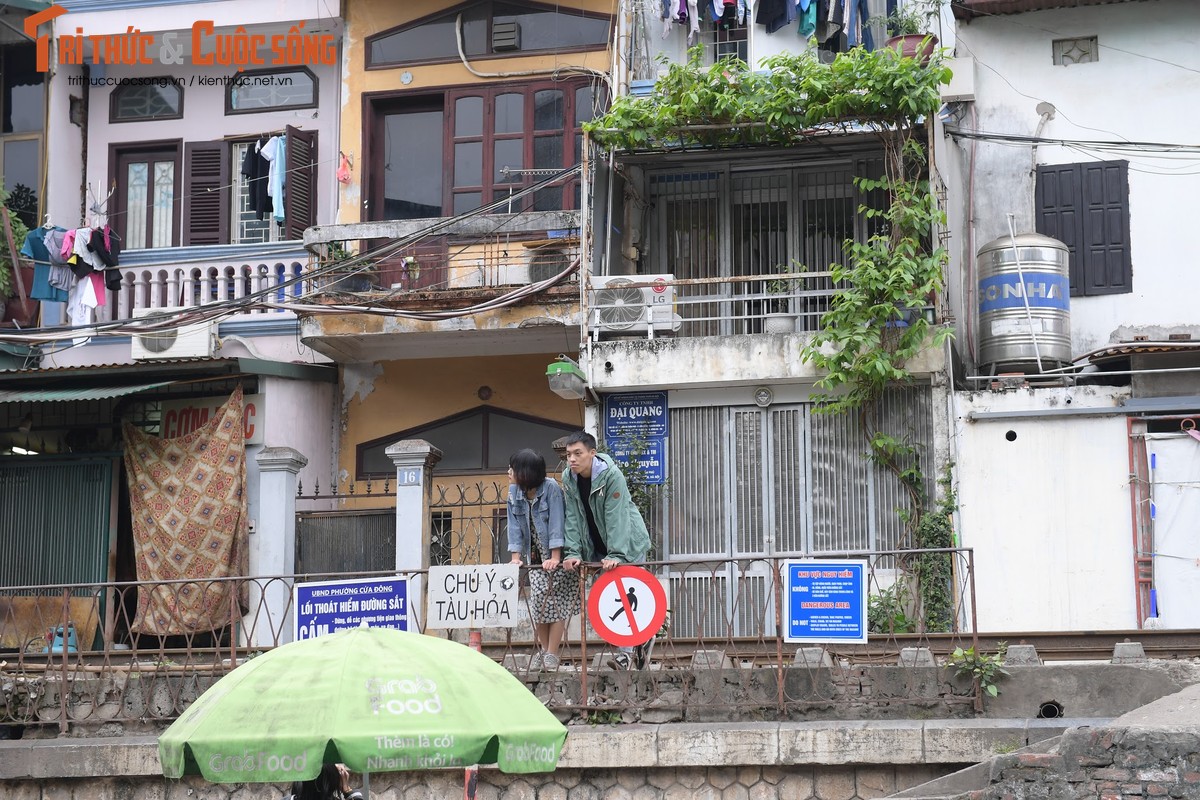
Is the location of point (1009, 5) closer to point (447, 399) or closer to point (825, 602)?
point (447, 399)

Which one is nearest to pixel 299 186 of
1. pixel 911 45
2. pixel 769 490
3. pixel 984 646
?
pixel 769 490

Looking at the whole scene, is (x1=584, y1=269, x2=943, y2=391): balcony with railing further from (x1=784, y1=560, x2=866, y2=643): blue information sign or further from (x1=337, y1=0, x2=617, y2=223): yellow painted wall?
(x1=784, y1=560, x2=866, y2=643): blue information sign

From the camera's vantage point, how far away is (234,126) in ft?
64.0

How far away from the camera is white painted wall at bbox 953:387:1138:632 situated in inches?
572

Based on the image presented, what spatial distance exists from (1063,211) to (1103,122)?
1064 mm

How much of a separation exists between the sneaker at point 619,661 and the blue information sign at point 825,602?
121 cm

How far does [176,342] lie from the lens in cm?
1819

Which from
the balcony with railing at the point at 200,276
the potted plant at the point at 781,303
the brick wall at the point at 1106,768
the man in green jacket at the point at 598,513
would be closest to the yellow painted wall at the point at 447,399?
the balcony with railing at the point at 200,276

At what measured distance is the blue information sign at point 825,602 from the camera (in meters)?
11.2

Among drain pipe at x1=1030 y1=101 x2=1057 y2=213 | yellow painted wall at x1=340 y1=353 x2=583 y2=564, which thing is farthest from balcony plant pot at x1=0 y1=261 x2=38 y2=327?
drain pipe at x1=1030 y1=101 x2=1057 y2=213

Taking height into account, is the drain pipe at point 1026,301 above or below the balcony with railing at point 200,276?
below

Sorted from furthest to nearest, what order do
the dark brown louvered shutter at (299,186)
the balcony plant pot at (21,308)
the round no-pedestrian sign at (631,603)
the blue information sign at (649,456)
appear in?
the balcony plant pot at (21,308) → the dark brown louvered shutter at (299,186) → the blue information sign at (649,456) → the round no-pedestrian sign at (631,603)

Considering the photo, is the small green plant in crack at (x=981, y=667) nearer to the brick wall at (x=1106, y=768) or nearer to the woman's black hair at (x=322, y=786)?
the brick wall at (x=1106, y=768)

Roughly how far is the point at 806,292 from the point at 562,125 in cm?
376
